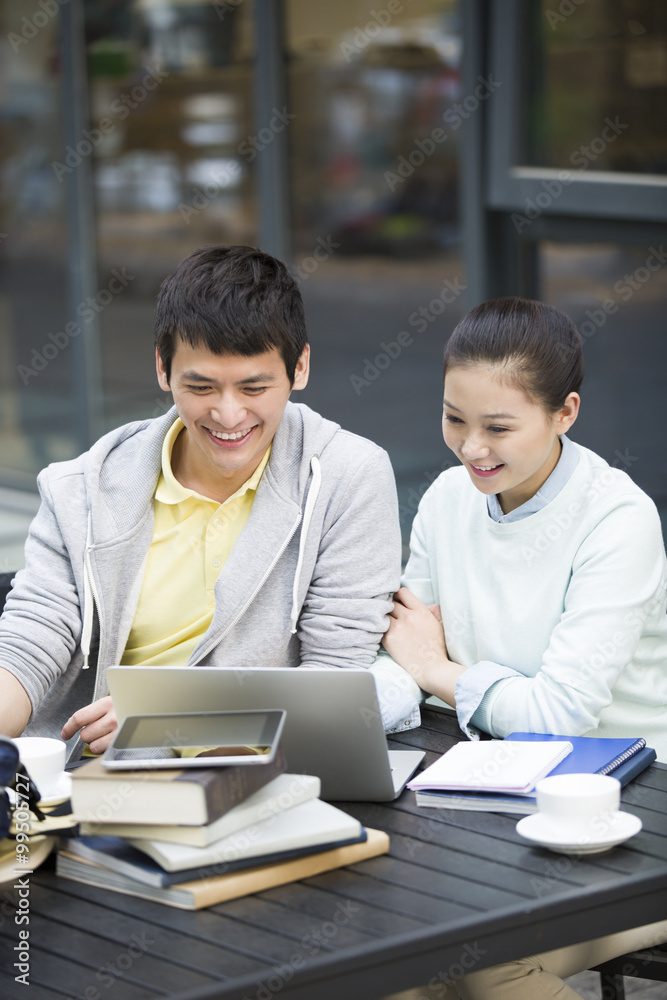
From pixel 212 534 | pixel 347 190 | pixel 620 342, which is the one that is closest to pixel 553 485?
pixel 212 534

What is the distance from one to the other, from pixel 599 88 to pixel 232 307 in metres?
1.88

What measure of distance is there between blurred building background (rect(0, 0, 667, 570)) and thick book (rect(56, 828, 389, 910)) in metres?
2.16

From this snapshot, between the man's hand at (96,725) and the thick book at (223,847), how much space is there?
39cm

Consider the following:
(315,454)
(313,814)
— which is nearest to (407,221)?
(315,454)

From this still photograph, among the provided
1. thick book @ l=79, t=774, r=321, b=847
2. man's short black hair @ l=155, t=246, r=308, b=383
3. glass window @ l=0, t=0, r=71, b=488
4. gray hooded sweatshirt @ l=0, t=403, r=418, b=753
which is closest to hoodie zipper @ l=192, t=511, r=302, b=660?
gray hooded sweatshirt @ l=0, t=403, r=418, b=753

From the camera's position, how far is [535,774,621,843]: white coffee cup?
1.42m

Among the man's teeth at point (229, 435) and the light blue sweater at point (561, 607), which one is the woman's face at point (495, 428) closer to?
the light blue sweater at point (561, 607)

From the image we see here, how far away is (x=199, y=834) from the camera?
1.35 metres

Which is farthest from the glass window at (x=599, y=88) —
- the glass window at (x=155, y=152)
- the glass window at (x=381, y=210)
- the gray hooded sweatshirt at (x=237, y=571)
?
the gray hooded sweatshirt at (x=237, y=571)

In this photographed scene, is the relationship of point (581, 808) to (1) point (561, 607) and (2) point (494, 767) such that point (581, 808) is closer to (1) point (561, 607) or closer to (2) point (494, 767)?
(2) point (494, 767)

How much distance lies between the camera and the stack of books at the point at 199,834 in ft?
4.38

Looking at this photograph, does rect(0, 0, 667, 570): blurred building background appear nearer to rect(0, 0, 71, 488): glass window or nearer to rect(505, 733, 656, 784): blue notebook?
rect(0, 0, 71, 488): glass window

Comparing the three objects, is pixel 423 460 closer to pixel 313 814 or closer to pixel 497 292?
pixel 497 292

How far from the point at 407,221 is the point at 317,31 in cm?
76
